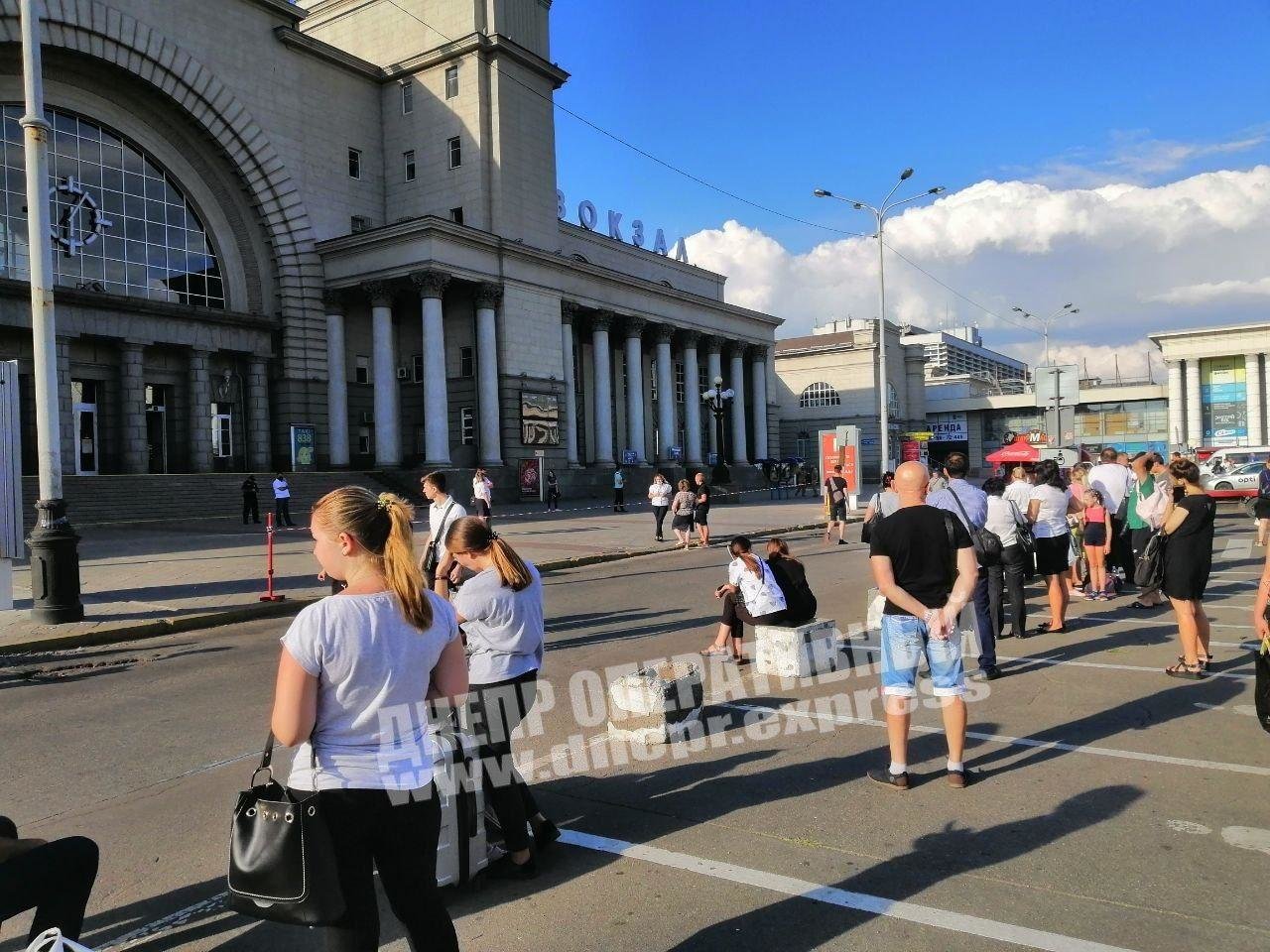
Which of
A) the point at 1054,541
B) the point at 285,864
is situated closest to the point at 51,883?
the point at 285,864

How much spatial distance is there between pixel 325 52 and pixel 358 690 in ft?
157

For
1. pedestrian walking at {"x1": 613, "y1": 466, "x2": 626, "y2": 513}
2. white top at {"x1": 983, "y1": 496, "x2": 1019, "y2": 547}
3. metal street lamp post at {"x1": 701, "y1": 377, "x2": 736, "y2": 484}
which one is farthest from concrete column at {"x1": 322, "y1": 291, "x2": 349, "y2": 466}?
white top at {"x1": 983, "y1": 496, "x2": 1019, "y2": 547}

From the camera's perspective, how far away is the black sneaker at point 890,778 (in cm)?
512

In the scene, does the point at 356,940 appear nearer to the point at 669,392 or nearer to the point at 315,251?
the point at 315,251

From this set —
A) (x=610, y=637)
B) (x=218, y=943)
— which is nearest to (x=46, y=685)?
(x=610, y=637)

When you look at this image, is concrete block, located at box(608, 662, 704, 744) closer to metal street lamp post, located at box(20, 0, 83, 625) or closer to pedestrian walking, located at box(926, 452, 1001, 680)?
pedestrian walking, located at box(926, 452, 1001, 680)

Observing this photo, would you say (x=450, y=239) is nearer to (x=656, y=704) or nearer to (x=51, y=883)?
(x=656, y=704)

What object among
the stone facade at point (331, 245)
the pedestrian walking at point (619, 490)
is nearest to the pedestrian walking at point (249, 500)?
the stone facade at point (331, 245)

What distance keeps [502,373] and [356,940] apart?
40427 mm

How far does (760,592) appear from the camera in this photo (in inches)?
330

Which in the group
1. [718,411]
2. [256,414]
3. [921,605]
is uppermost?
[256,414]

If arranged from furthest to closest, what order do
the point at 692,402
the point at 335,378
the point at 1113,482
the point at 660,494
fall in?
the point at 692,402 < the point at 335,378 < the point at 660,494 < the point at 1113,482

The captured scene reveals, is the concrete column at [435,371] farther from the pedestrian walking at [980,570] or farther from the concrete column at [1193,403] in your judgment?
Result: the concrete column at [1193,403]

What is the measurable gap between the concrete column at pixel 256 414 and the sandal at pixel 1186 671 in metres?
38.3
